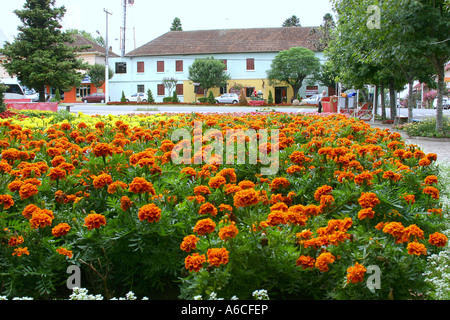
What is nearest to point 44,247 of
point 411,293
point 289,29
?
point 411,293

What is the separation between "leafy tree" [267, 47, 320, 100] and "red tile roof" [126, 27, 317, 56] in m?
3.22

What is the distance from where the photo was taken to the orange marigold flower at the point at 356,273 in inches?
82.4

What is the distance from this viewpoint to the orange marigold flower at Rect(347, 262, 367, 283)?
209 cm

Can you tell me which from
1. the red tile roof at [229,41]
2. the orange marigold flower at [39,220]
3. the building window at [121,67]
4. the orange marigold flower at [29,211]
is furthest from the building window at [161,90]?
the orange marigold flower at [39,220]

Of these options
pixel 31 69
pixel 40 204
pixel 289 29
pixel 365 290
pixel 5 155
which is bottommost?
pixel 365 290

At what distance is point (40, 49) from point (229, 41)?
27.2m

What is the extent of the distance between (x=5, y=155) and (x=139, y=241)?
1.84 meters

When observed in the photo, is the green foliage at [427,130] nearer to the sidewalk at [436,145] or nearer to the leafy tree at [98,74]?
the sidewalk at [436,145]

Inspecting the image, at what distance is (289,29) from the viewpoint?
52.3 metres

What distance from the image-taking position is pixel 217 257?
2.12m

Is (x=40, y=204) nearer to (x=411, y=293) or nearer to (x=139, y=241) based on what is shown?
(x=139, y=241)

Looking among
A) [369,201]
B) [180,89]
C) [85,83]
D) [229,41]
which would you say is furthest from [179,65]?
[369,201]

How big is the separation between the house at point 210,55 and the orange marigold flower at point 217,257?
47.4 m

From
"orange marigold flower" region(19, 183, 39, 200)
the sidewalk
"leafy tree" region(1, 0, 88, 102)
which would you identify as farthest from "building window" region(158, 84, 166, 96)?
"orange marigold flower" region(19, 183, 39, 200)
